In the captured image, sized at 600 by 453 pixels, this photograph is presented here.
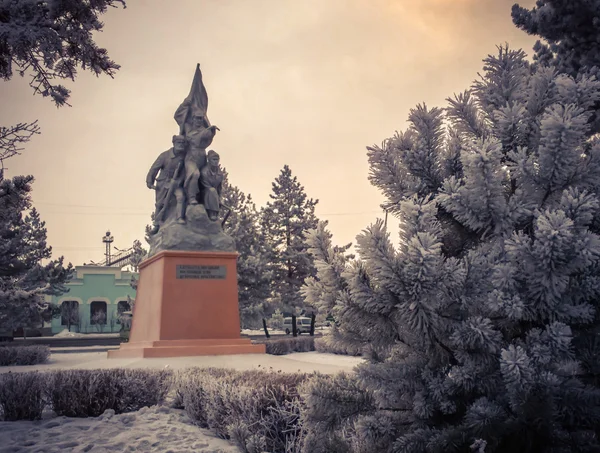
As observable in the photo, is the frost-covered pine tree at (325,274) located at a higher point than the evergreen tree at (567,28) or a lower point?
lower

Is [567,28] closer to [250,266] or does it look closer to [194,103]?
[194,103]

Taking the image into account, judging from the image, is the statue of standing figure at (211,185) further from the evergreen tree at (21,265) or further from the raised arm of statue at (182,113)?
the evergreen tree at (21,265)

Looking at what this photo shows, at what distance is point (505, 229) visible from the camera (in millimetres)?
2490

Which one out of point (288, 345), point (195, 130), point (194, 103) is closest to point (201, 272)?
point (195, 130)

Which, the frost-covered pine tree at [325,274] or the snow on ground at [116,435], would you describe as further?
the snow on ground at [116,435]

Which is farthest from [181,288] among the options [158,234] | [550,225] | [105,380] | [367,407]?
[550,225]

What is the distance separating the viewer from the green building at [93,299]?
5206cm

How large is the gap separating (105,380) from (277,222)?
2293cm

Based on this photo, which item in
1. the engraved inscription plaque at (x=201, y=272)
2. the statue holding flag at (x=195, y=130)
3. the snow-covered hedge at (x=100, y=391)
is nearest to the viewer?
the snow-covered hedge at (x=100, y=391)

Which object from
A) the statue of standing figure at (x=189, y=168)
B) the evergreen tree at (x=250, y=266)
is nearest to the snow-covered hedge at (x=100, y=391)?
the statue of standing figure at (x=189, y=168)

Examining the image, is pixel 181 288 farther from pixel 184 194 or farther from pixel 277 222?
pixel 277 222

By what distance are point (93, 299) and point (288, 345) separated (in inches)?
1421

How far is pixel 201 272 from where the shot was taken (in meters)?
16.0

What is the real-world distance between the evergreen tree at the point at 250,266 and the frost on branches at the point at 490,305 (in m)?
24.0
